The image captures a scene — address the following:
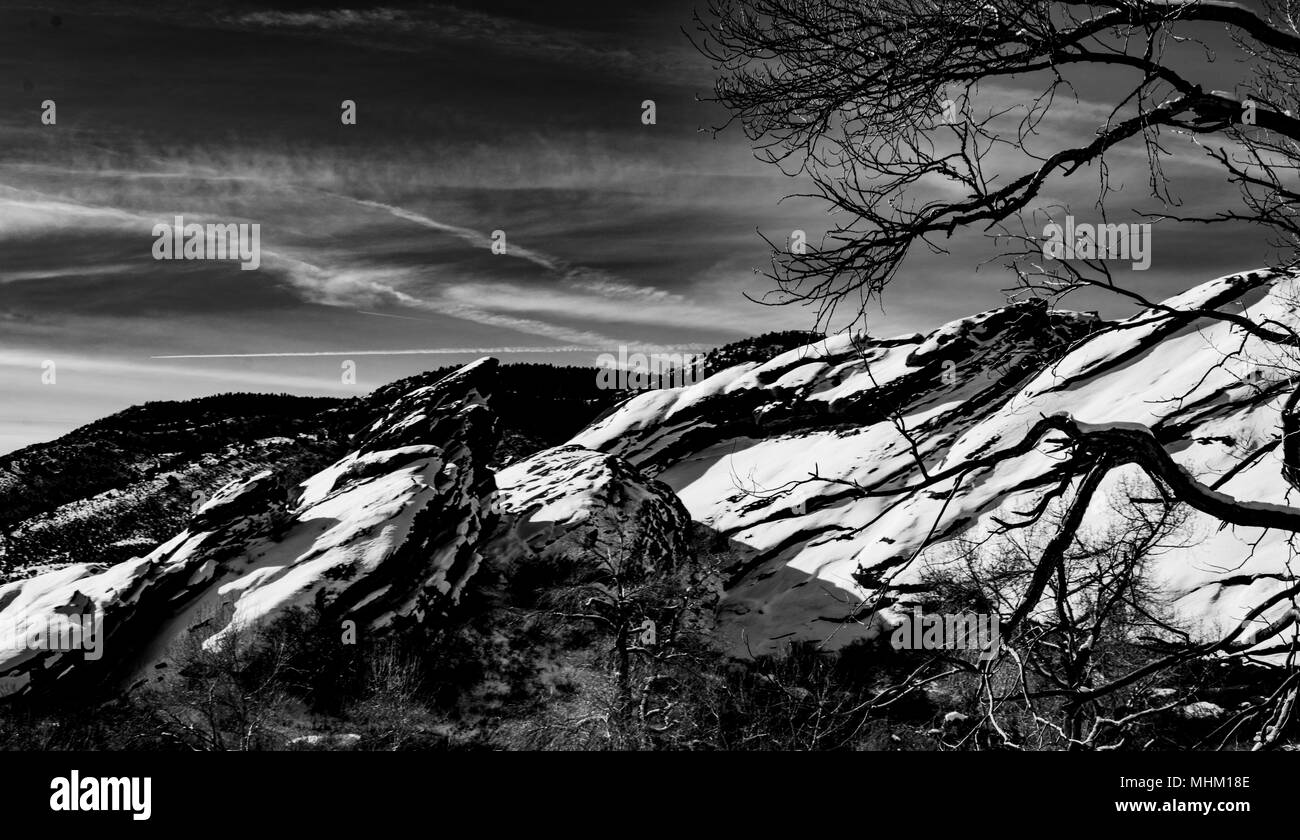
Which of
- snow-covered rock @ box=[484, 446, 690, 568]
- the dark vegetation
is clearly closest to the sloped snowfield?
snow-covered rock @ box=[484, 446, 690, 568]

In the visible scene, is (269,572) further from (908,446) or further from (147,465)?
(147,465)

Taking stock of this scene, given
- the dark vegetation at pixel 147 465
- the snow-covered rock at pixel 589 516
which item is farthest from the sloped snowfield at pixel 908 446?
the dark vegetation at pixel 147 465

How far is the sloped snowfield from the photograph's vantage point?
151 feet

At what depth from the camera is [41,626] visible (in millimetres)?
37156

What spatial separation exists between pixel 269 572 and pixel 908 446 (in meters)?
32.9

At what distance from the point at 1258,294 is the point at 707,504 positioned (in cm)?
6161

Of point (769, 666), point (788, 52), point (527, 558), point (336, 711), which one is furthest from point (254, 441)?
point (788, 52)

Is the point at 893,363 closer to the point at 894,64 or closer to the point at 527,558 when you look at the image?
the point at 527,558

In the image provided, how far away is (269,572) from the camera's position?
39594mm

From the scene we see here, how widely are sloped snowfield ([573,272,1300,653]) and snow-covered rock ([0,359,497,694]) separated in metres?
19.2
